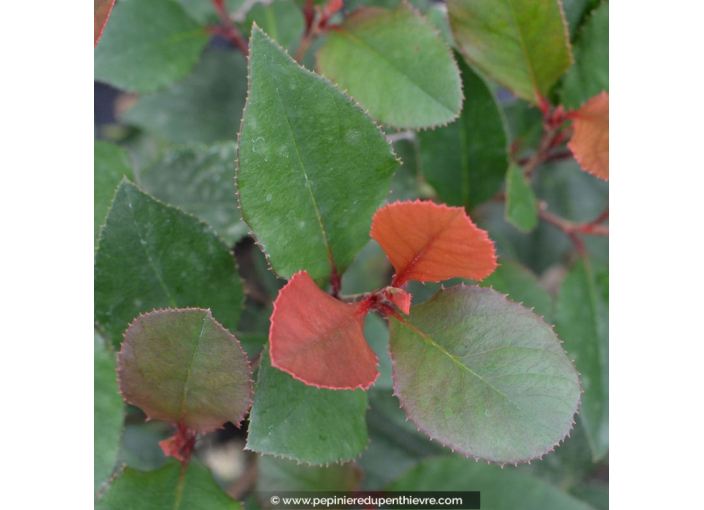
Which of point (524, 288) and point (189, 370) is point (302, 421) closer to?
point (189, 370)

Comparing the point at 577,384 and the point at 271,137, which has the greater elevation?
the point at 271,137

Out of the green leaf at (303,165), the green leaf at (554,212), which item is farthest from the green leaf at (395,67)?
the green leaf at (554,212)

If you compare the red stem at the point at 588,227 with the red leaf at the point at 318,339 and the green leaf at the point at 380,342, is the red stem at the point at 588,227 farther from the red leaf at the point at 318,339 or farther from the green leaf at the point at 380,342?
the red leaf at the point at 318,339

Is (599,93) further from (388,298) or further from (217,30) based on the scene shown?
(217,30)

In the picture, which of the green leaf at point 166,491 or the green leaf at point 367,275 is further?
the green leaf at point 367,275

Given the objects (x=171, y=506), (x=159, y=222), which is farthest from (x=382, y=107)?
(x=171, y=506)

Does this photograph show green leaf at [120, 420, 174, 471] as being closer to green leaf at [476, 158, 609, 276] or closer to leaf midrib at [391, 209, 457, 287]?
leaf midrib at [391, 209, 457, 287]

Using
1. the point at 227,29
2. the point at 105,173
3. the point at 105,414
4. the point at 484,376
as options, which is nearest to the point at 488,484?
the point at 484,376
